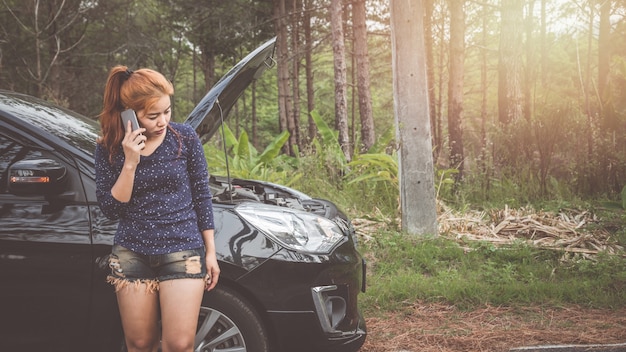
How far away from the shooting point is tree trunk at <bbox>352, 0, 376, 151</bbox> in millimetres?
13492

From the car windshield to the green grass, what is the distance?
2865 millimetres

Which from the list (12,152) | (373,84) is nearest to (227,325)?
(12,152)

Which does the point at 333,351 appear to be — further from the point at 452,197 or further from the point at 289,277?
the point at 452,197

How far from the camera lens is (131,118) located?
212 cm

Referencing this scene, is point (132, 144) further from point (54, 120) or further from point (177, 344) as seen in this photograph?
point (54, 120)

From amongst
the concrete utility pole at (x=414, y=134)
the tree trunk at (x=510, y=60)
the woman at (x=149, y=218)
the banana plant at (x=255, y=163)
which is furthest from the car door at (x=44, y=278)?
the tree trunk at (x=510, y=60)

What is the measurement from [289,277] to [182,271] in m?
0.73

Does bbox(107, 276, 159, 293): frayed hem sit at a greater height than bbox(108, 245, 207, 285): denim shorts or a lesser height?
lesser

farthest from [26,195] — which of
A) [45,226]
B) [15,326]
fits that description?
[15,326]

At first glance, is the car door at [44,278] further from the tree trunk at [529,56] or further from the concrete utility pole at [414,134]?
the tree trunk at [529,56]

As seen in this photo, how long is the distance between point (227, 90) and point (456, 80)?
1262 centimetres

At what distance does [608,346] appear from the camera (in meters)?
3.72

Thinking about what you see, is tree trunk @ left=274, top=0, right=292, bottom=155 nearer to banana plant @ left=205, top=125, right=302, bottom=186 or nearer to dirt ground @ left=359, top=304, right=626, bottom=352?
banana plant @ left=205, top=125, right=302, bottom=186

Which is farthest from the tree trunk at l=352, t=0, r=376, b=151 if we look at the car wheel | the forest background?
the car wheel
